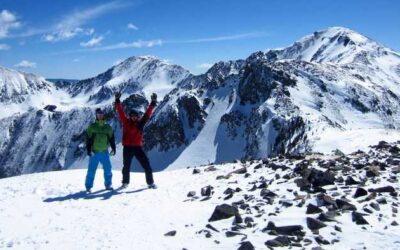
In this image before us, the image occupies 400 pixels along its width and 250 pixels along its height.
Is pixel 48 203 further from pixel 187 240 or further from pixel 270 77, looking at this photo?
pixel 270 77

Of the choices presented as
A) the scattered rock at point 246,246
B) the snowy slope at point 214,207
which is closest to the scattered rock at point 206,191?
A: the snowy slope at point 214,207

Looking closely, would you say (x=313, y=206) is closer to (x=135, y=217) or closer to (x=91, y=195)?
(x=135, y=217)

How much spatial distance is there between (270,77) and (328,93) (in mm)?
27834

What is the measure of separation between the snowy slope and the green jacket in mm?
1608

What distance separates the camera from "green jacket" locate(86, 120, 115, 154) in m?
19.4

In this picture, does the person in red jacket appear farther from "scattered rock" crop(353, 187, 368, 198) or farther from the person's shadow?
"scattered rock" crop(353, 187, 368, 198)

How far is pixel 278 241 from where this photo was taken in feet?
36.3

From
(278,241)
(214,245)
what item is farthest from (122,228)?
(278,241)

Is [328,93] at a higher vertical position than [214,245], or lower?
higher

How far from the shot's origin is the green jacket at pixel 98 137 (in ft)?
63.6

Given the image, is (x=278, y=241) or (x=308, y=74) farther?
(x=308, y=74)

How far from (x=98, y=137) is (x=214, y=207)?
21.7 ft

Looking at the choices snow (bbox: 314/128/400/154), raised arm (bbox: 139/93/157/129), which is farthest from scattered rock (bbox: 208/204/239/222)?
snow (bbox: 314/128/400/154)

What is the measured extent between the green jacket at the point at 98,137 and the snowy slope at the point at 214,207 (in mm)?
1608
